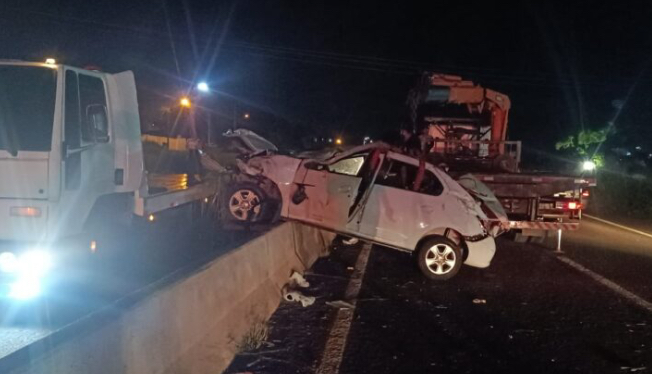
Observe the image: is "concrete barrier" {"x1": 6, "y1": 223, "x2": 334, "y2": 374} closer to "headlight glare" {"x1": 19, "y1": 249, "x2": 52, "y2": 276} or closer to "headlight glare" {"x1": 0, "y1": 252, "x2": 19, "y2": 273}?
"headlight glare" {"x1": 19, "y1": 249, "x2": 52, "y2": 276}

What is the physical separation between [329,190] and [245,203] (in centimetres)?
199

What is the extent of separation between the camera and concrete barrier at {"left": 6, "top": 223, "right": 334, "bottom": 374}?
3.45 m

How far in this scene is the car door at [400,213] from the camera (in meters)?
10.1

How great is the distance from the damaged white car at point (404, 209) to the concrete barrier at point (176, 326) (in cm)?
232

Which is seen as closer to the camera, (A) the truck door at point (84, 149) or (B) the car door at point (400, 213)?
(A) the truck door at point (84, 149)

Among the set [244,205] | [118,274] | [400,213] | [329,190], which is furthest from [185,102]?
[118,274]

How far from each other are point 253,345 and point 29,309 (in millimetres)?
2456

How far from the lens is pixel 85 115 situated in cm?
732

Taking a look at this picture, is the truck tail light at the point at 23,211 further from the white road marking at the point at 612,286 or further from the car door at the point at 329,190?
the white road marking at the point at 612,286

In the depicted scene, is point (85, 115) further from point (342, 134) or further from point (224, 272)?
point (342, 134)

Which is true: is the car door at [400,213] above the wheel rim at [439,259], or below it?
above

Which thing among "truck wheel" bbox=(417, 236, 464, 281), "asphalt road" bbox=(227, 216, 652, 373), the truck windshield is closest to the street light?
"asphalt road" bbox=(227, 216, 652, 373)

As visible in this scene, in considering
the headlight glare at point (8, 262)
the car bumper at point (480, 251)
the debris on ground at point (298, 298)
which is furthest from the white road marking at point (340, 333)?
the headlight glare at point (8, 262)

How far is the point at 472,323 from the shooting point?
7551mm
